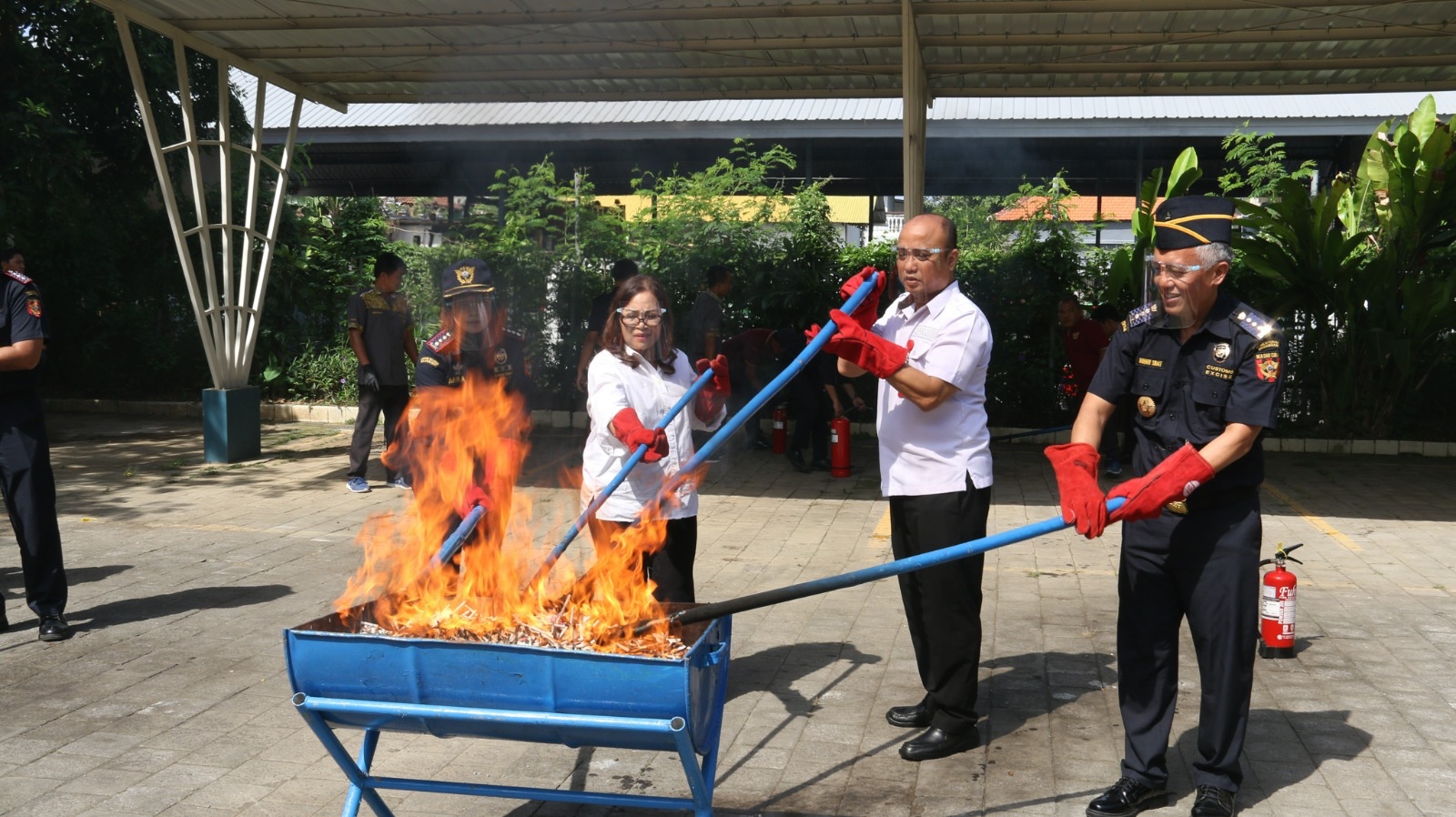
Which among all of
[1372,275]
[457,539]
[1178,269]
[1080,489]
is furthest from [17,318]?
[1372,275]

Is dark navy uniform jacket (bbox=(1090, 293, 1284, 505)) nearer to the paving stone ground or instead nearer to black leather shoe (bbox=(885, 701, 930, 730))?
the paving stone ground

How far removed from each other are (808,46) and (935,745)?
7446 mm

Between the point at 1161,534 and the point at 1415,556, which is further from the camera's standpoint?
the point at 1415,556

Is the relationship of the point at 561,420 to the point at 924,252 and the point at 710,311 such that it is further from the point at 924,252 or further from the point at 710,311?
the point at 924,252

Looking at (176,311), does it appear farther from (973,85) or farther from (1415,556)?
(1415,556)

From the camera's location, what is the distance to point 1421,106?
11.4 meters

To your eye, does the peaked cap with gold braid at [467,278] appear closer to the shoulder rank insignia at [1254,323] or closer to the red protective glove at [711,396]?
the red protective glove at [711,396]

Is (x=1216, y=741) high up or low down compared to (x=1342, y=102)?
down

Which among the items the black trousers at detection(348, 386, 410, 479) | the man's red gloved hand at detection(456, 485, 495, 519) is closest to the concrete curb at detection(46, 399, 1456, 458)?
the black trousers at detection(348, 386, 410, 479)

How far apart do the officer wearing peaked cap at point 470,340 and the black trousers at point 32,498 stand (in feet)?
6.57

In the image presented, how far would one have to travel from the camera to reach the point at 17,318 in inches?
227

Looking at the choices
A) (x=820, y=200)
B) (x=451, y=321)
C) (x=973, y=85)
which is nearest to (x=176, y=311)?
(x=820, y=200)

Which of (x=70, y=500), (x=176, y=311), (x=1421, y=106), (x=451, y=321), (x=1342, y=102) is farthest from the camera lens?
(x=1342, y=102)

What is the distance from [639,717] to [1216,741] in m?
2.01
